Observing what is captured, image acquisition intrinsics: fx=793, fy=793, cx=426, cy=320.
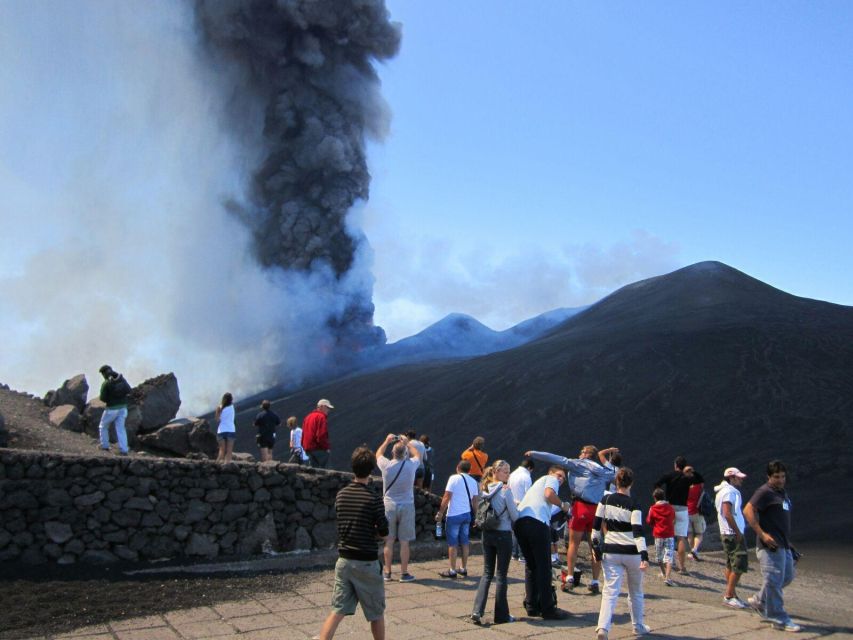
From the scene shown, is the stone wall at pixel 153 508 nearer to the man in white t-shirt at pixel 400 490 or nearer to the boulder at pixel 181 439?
the man in white t-shirt at pixel 400 490

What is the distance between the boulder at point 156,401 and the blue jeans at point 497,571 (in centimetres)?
1073

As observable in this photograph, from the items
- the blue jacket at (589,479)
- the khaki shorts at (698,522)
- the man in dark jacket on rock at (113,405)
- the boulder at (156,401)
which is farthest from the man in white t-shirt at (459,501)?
the boulder at (156,401)

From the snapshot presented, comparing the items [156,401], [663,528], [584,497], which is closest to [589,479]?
[584,497]

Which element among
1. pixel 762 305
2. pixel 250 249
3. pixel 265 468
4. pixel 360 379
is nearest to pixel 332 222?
pixel 250 249

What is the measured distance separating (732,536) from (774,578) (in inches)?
67.9

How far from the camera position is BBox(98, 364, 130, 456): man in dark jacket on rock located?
42.7 feet

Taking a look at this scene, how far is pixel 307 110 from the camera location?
6009 cm

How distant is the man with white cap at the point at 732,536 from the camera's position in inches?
372

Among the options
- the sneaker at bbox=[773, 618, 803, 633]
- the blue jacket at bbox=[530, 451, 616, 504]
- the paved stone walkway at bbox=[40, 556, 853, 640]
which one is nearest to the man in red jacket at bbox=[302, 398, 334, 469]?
the paved stone walkway at bbox=[40, 556, 853, 640]

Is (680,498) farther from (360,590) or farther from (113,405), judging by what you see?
(113,405)

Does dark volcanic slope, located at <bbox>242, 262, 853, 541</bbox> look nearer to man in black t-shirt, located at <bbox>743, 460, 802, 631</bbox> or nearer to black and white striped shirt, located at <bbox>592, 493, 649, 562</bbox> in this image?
man in black t-shirt, located at <bbox>743, 460, 802, 631</bbox>

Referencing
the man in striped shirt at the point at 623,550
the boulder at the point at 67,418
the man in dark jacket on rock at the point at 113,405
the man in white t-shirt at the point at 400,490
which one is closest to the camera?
the man in striped shirt at the point at 623,550

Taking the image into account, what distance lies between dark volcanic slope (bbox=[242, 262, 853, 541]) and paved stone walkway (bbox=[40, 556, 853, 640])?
931 cm

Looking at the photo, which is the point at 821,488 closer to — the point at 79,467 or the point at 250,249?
the point at 79,467
